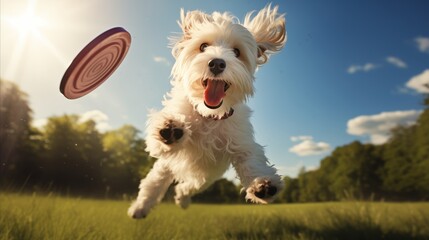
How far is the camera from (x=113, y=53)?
6344 millimetres

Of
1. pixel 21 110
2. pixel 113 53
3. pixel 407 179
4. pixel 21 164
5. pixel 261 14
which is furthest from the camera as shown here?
pixel 407 179

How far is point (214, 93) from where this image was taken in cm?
464

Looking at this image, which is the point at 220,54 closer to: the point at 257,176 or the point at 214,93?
the point at 214,93

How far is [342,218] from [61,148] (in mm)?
25580

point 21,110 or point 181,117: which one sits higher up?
point 21,110

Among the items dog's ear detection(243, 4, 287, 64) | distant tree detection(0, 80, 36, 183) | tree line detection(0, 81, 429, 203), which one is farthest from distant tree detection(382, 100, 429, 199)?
distant tree detection(0, 80, 36, 183)

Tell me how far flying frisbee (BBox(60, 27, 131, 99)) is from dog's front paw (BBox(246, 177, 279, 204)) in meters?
2.83

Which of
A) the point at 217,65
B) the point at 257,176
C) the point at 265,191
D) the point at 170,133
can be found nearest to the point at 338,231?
the point at 257,176

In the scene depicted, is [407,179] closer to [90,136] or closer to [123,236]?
[90,136]

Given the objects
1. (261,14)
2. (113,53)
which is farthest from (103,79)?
(261,14)

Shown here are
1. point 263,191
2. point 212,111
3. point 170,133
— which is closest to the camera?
point 263,191

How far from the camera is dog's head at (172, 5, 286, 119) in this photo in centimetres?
450

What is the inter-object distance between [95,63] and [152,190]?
2.06m

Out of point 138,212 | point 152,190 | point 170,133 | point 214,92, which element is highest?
point 214,92
